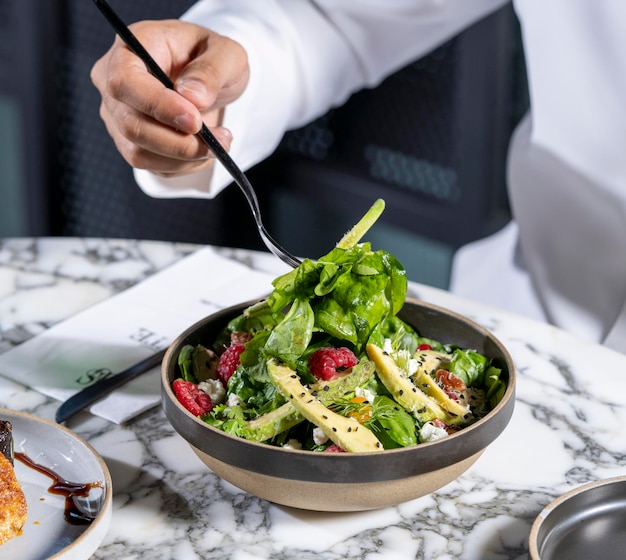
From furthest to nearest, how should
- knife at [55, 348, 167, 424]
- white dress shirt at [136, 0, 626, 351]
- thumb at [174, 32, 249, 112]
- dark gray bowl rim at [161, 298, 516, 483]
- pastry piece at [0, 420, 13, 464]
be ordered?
1. white dress shirt at [136, 0, 626, 351]
2. thumb at [174, 32, 249, 112]
3. knife at [55, 348, 167, 424]
4. pastry piece at [0, 420, 13, 464]
5. dark gray bowl rim at [161, 298, 516, 483]

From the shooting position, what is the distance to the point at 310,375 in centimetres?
88

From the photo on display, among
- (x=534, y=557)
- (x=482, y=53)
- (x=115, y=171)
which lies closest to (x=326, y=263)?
(x=534, y=557)

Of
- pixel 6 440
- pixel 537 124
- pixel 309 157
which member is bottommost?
pixel 309 157

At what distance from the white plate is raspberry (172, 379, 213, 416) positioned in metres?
0.10

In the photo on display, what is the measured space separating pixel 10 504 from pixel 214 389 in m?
0.22

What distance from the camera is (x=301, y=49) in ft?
5.65

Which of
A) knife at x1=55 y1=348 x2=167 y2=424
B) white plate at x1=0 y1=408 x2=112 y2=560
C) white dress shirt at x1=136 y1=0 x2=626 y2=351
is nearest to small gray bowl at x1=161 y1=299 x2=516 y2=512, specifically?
white plate at x1=0 y1=408 x2=112 y2=560

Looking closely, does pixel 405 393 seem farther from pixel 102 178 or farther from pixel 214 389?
pixel 102 178

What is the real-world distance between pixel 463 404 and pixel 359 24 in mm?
1060

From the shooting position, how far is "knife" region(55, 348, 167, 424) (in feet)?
3.50

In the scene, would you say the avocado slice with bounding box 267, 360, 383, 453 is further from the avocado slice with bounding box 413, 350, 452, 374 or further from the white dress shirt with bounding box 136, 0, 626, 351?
the white dress shirt with bounding box 136, 0, 626, 351

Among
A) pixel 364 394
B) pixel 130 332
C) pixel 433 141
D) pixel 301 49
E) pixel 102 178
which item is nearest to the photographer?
pixel 364 394

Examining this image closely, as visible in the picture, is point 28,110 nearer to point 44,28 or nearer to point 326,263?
point 44,28

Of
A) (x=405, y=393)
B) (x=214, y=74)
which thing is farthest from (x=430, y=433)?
(x=214, y=74)
